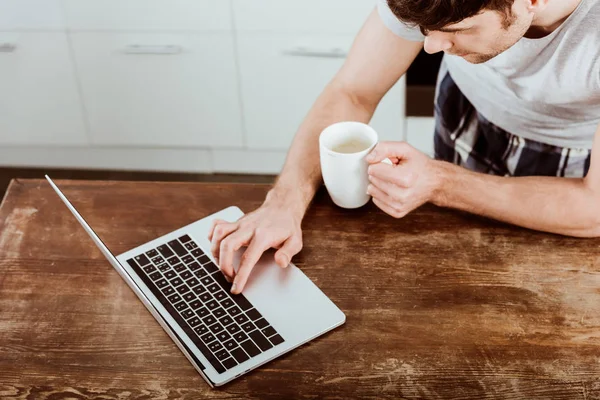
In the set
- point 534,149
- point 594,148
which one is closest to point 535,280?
point 594,148

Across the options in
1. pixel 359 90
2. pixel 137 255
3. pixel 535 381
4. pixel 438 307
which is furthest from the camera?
pixel 359 90

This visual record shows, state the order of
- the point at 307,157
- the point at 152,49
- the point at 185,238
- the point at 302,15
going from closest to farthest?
the point at 185,238 → the point at 307,157 → the point at 302,15 → the point at 152,49

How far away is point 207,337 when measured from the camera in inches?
43.1

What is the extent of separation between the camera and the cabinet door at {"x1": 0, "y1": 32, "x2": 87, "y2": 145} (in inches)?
103

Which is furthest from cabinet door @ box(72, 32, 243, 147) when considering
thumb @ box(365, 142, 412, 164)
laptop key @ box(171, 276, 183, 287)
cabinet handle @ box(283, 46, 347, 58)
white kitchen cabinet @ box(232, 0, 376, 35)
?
laptop key @ box(171, 276, 183, 287)

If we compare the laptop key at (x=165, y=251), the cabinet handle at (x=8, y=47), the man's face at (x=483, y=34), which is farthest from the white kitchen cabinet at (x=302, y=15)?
the laptop key at (x=165, y=251)

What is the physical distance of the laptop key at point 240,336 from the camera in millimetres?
1088

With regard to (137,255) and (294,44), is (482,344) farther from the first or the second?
(294,44)

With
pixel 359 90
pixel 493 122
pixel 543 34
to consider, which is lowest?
pixel 493 122

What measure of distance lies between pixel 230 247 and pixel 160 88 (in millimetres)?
1555

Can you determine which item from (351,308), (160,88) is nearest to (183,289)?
(351,308)

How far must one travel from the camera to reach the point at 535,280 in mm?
1166

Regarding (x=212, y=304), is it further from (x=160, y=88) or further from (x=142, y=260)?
(x=160, y=88)

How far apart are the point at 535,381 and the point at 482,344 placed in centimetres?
9
